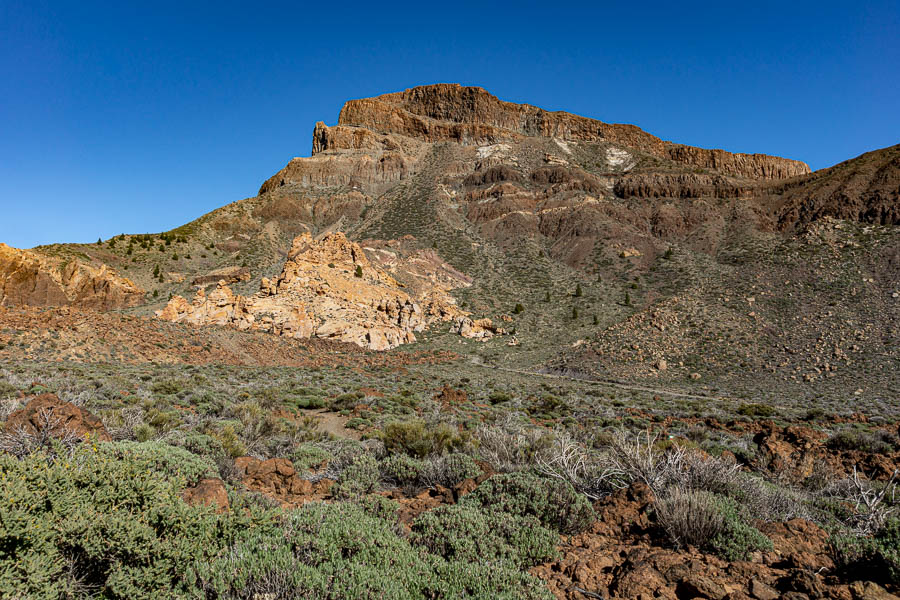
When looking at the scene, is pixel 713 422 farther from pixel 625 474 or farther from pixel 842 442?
pixel 625 474

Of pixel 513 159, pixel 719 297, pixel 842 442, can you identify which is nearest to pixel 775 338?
pixel 719 297

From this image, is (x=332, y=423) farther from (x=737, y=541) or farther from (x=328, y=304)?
(x=328, y=304)

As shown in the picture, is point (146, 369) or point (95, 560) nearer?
point (95, 560)

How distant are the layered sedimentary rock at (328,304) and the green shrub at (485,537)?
27513mm

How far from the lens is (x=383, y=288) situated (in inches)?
1433

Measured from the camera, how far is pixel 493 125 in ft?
273

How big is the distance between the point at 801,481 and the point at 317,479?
23.2ft

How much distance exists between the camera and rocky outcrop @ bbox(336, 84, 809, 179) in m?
78.0

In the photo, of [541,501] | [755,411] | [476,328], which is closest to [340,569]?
[541,501]

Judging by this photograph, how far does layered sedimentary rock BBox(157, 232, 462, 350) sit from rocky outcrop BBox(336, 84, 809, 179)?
148 feet

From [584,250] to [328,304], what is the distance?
3112 cm

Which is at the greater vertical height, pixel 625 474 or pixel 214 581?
pixel 214 581

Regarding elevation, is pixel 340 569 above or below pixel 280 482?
above

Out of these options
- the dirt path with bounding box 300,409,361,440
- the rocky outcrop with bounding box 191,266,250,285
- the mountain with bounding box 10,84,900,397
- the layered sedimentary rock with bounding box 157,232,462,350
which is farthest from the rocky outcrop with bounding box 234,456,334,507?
the rocky outcrop with bounding box 191,266,250,285
